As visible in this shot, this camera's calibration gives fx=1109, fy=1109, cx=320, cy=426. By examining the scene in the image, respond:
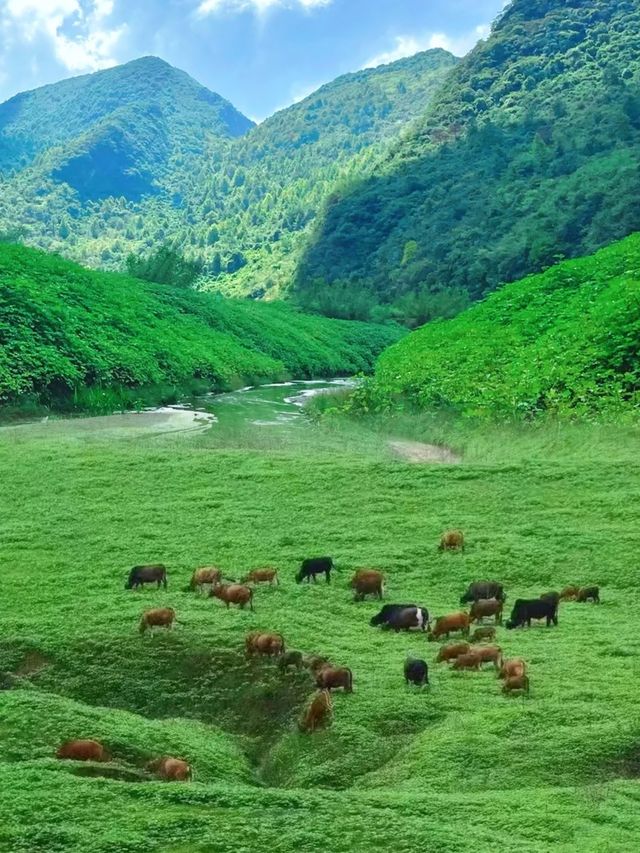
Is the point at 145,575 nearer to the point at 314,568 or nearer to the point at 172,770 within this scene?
the point at 314,568

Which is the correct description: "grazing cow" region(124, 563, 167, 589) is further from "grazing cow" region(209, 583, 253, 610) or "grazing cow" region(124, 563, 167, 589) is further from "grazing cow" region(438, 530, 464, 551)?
"grazing cow" region(438, 530, 464, 551)

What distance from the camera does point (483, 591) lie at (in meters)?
13.2

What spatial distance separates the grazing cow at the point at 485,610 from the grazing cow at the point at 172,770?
15.7 feet

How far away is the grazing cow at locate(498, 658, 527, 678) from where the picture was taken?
1031 cm

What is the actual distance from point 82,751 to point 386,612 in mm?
4732

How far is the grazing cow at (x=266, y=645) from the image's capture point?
11297 millimetres

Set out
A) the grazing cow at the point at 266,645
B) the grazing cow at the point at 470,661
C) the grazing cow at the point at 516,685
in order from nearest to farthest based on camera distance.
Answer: the grazing cow at the point at 516,685 < the grazing cow at the point at 470,661 < the grazing cow at the point at 266,645

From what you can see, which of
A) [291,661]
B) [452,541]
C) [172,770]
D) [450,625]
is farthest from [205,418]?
[172,770]

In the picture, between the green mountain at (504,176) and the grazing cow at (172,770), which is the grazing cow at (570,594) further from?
the green mountain at (504,176)

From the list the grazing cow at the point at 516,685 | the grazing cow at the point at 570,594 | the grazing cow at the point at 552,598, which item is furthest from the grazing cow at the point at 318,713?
the grazing cow at the point at 570,594

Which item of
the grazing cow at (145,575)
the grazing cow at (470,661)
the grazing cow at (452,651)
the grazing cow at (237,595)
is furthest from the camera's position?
the grazing cow at (145,575)

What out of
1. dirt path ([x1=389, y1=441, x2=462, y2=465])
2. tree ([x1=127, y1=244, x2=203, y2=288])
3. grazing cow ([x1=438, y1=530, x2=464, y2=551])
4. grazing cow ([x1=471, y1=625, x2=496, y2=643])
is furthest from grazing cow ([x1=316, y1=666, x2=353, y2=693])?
tree ([x1=127, y1=244, x2=203, y2=288])

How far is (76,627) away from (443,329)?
3215 centimetres

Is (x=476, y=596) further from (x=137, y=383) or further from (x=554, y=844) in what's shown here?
(x=137, y=383)
